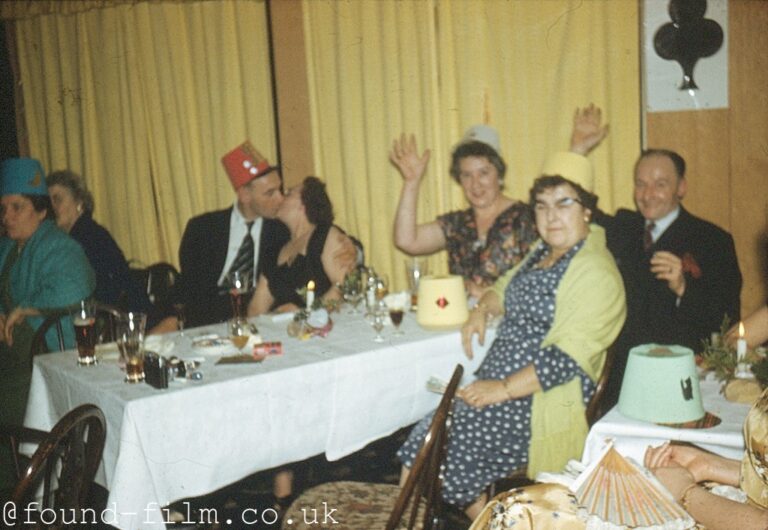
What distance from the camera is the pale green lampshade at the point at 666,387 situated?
1894 millimetres

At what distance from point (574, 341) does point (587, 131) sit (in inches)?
66.5

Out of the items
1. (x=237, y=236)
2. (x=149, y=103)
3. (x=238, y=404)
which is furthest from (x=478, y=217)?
(x=149, y=103)

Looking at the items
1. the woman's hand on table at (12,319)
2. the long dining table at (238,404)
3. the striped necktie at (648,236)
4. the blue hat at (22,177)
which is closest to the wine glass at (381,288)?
the long dining table at (238,404)

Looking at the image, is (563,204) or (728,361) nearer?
(728,361)

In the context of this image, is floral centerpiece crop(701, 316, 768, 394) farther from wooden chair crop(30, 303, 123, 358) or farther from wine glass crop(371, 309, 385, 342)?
wooden chair crop(30, 303, 123, 358)

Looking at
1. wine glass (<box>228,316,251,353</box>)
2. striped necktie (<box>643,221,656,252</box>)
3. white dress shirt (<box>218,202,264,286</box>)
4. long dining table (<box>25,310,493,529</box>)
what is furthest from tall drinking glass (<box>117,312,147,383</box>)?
striped necktie (<box>643,221,656,252</box>)

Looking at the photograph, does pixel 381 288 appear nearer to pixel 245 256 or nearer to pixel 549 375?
pixel 549 375

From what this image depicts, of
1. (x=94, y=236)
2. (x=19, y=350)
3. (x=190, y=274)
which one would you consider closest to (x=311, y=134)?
(x=190, y=274)

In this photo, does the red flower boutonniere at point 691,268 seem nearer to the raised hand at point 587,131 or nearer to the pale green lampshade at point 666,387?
the raised hand at point 587,131

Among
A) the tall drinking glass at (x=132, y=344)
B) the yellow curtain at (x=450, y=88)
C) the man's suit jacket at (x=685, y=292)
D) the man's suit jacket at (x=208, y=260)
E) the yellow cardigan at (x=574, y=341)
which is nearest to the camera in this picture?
the tall drinking glass at (x=132, y=344)

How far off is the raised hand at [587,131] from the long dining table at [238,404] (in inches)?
55.0

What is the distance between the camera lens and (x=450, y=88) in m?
4.64

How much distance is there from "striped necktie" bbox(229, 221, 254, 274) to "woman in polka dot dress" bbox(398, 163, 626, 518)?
218 centimetres

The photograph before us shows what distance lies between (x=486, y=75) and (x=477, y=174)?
112 centimetres
